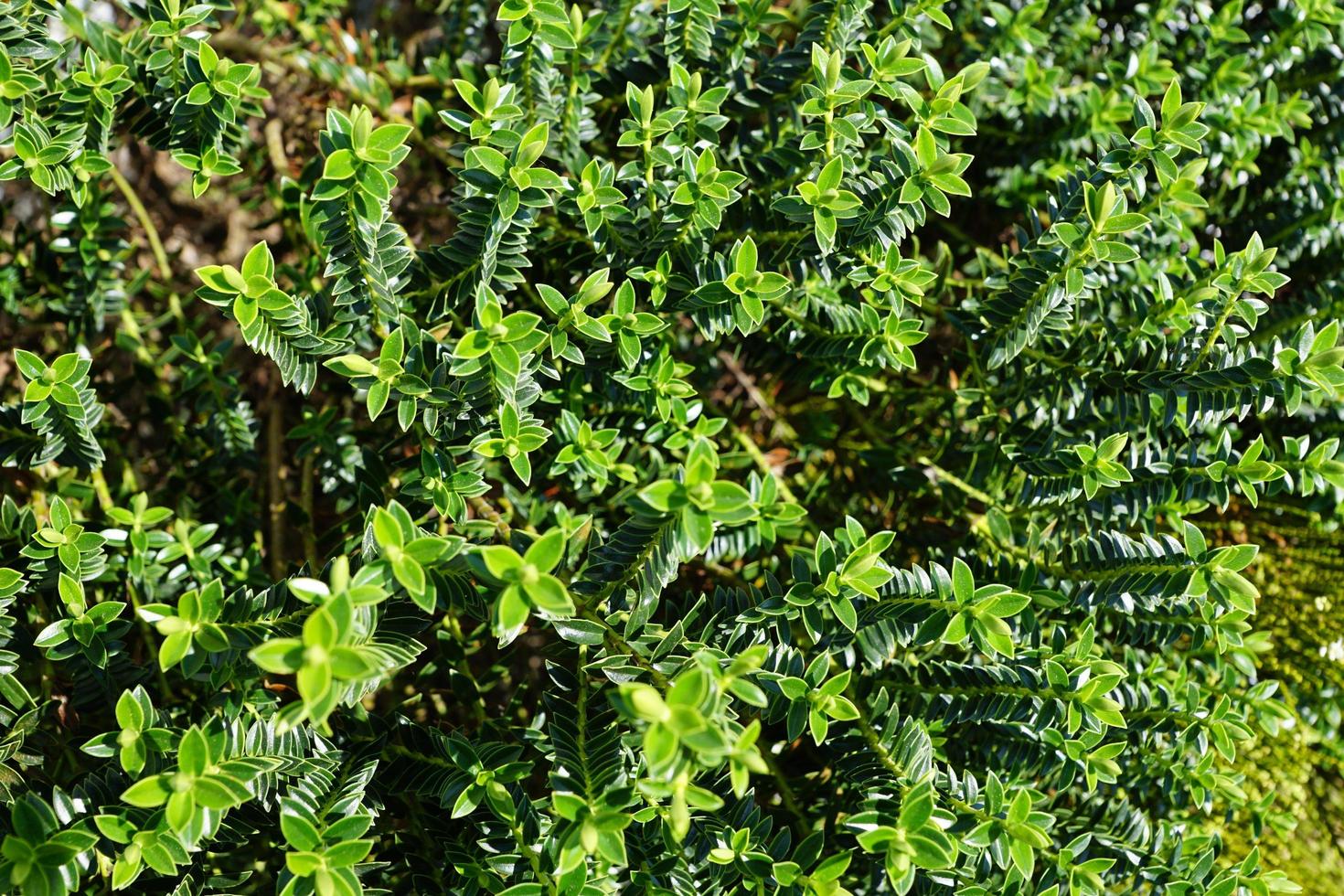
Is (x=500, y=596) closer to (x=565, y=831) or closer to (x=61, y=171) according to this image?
(x=565, y=831)

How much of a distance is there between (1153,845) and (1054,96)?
144 centimetres

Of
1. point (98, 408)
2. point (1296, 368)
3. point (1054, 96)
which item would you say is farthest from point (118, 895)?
point (1054, 96)

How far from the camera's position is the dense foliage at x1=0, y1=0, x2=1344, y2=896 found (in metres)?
1.15

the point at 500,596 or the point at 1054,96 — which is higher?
the point at 1054,96

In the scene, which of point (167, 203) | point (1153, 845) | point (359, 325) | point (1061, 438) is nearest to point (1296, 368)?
point (1061, 438)

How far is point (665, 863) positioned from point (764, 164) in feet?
3.61

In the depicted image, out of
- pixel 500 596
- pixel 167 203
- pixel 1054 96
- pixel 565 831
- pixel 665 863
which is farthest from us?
pixel 167 203

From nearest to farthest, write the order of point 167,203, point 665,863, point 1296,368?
point 665,863, point 1296,368, point 167,203

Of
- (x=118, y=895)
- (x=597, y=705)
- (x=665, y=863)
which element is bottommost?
(x=118, y=895)

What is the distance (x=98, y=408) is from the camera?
1501 millimetres

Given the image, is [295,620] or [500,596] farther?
[295,620]

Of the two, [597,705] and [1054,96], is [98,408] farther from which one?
[1054,96]

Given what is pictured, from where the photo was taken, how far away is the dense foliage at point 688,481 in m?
1.15

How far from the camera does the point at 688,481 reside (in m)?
1.01
